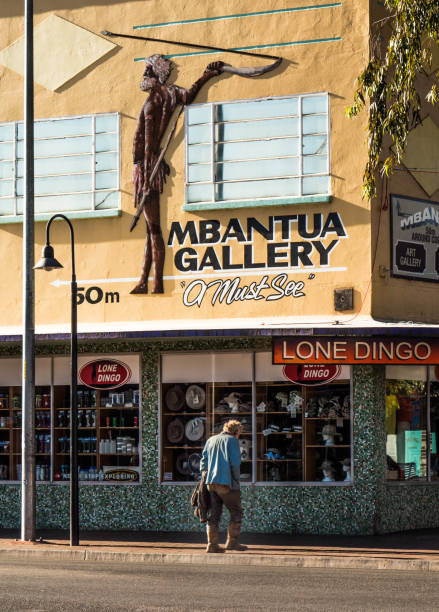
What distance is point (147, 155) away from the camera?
21609 millimetres

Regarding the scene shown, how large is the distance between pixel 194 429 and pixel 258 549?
364 centimetres

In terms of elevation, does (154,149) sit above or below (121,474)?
above

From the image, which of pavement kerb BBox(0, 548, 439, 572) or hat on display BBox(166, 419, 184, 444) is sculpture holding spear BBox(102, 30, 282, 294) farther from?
pavement kerb BBox(0, 548, 439, 572)

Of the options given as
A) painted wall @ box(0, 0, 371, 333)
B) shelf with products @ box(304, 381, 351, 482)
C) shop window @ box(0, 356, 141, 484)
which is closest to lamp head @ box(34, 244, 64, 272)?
painted wall @ box(0, 0, 371, 333)

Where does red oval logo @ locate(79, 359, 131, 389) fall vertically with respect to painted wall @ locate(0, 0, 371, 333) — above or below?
below

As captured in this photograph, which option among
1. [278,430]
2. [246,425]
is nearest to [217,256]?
[246,425]

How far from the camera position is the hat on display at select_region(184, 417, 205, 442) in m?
21.4

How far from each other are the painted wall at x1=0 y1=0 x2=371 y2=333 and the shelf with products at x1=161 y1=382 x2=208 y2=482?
1321mm

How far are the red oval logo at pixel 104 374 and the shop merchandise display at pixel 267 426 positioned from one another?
791 millimetres

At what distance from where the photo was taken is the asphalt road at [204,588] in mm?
12438

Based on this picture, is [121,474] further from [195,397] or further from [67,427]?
[195,397]

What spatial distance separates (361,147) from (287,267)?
2.30 meters

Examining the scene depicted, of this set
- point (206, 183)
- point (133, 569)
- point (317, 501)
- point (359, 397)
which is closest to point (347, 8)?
point (206, 183)

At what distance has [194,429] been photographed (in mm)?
21422
